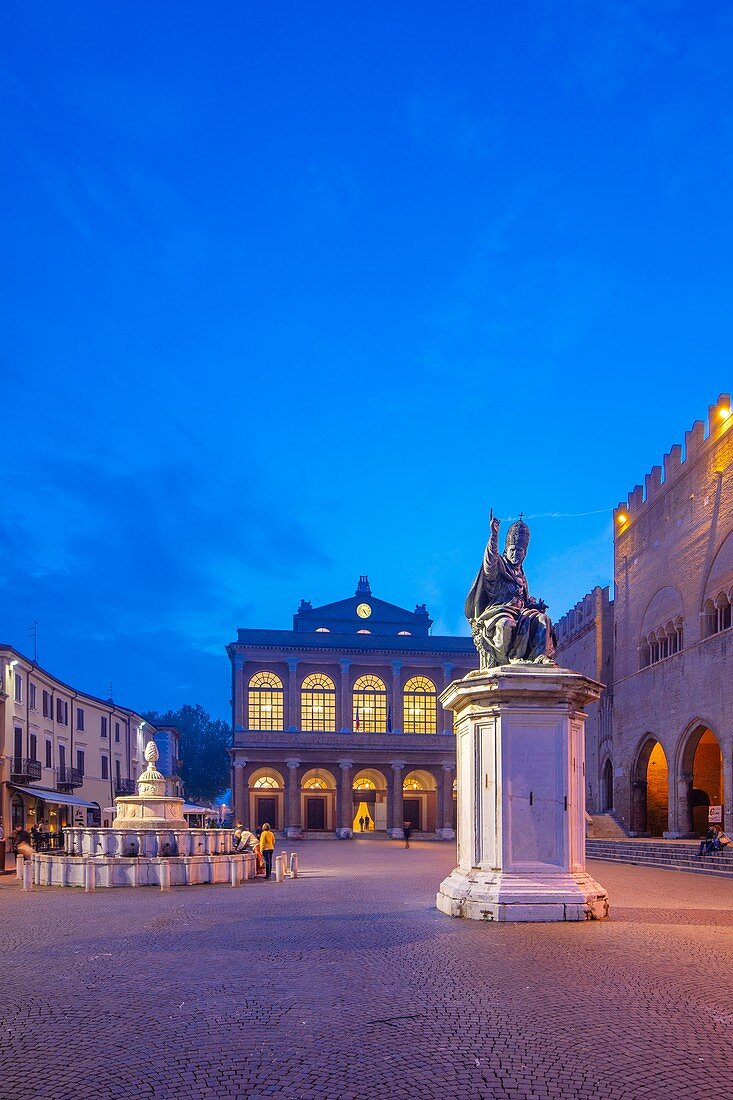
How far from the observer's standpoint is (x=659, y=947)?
9.26 meters

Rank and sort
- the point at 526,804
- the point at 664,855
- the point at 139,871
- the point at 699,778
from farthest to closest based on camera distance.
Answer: the point at 699,778, the point at 664,855, the point at 139,871, the point at 526,804

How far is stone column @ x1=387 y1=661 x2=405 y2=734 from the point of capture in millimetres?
61406

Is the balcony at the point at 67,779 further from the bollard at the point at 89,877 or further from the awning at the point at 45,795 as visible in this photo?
the bollard at the point at 89,877

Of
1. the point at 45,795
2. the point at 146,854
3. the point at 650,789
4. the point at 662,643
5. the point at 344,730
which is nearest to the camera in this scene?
the point at 146,854

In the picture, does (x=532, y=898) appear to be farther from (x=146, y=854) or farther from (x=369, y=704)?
(x=369, y=704)

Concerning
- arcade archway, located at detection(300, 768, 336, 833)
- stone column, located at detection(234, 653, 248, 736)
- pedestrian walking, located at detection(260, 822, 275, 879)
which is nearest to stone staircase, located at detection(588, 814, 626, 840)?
pedestrian walking, located at detection(260, 822, 275, 879)

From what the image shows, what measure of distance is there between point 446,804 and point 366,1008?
54502mm

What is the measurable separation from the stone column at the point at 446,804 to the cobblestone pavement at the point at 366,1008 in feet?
156

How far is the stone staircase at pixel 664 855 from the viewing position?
23.6 meters

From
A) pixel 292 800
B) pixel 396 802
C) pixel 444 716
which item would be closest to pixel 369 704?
pixel 444 716

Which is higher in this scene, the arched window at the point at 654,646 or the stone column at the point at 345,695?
the arched window at the point at 654,646

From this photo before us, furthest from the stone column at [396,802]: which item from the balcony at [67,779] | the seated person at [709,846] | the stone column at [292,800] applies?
the seated person at [709,846]

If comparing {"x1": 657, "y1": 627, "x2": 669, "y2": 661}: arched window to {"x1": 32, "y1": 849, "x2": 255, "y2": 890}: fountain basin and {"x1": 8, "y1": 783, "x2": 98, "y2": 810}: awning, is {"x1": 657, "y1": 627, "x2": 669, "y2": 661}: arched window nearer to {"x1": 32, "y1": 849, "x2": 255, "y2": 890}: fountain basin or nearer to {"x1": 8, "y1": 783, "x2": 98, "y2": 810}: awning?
{"x1": 32, "y1": 849, "x2": 255, "y2": 890}: fountain basin

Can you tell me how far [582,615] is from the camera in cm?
4859
